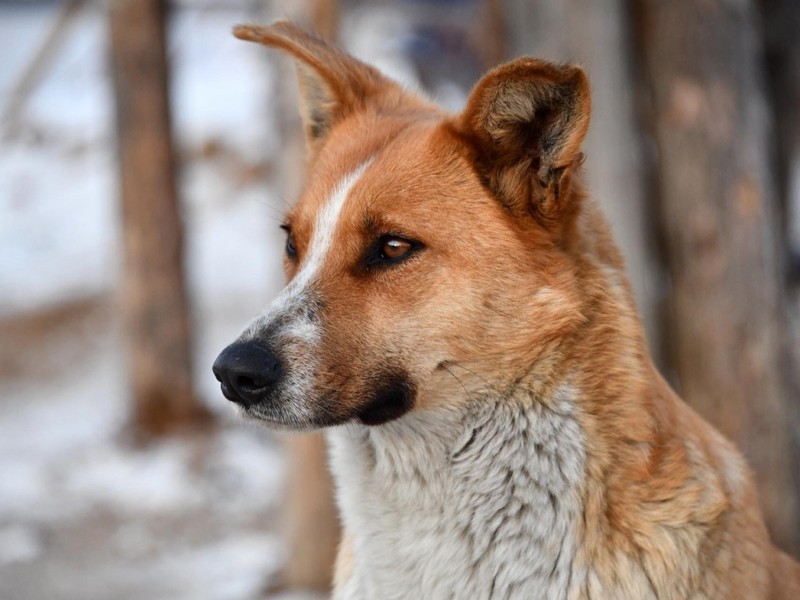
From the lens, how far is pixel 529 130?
281 centimetres

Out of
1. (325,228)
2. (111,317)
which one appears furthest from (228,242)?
(325,228)

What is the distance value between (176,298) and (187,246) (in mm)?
580

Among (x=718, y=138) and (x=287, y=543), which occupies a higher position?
(x=718, y=138)

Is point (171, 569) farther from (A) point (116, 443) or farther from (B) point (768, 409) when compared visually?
(B) point (768, 409)

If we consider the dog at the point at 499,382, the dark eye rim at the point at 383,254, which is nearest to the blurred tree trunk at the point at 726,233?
the dog at the point at 499,382

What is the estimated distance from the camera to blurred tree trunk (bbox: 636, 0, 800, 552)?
549 cm

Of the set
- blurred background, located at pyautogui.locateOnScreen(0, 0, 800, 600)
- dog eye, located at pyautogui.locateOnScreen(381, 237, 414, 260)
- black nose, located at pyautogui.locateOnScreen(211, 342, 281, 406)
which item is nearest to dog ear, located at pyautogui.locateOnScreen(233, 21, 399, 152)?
blurred background, located at pyautogui.locateOnScreen(0, 0, 800, 600)

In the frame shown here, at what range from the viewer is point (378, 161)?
3.01 metres

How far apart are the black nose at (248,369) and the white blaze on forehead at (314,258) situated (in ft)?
0.21

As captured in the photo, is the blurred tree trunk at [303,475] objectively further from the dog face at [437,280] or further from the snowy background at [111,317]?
the dog face at [437,280]

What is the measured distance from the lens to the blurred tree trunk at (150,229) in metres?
9.29

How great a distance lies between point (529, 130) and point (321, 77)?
892 millimetres

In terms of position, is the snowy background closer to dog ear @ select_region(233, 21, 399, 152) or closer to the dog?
dog ear @ select_region(233, 21, 399, 152)

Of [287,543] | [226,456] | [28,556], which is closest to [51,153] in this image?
[226,456]
